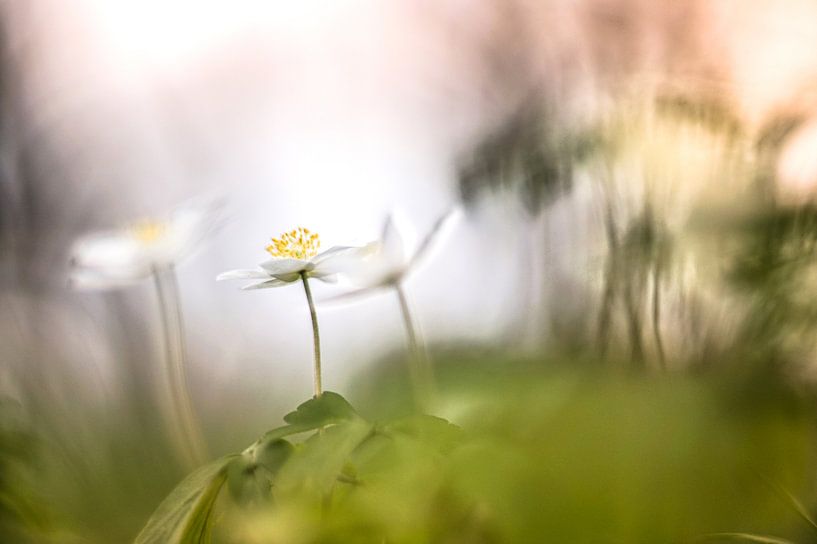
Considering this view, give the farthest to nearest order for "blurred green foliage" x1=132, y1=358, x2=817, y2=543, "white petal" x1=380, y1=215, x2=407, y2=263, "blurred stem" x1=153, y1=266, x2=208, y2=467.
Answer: "blurred stem" x1=153, y1=266, x2=208, y2=467 < "white petal" x1=380, y1=215, x2=407, y2=263 < "blurred green foliage" x1=132, y1=358, x2=817, y2=543

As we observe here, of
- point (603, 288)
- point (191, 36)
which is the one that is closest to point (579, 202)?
point (603, 288)

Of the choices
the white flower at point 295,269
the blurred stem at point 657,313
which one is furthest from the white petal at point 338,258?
the blurred stem at point 657,313

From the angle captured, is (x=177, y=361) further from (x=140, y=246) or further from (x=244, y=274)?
(x=244, y=274)

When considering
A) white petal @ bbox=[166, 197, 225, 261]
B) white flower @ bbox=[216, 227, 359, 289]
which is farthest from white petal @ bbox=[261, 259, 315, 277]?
white petal @ bbox=[166, 197, 225, 261]

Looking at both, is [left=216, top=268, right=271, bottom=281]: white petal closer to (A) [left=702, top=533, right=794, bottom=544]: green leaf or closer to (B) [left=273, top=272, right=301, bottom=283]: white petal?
(B) [left=273, top=272, right=301, bottom=283]: white petal

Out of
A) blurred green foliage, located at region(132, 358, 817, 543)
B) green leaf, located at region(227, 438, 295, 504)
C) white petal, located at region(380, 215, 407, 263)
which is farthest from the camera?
white petal, located at region(380, 215, 407, 263)

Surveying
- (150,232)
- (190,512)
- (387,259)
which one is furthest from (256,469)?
(150,232)

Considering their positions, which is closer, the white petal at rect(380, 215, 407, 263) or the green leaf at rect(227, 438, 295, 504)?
the green leaf at rect(227, 438, 295, 504)
